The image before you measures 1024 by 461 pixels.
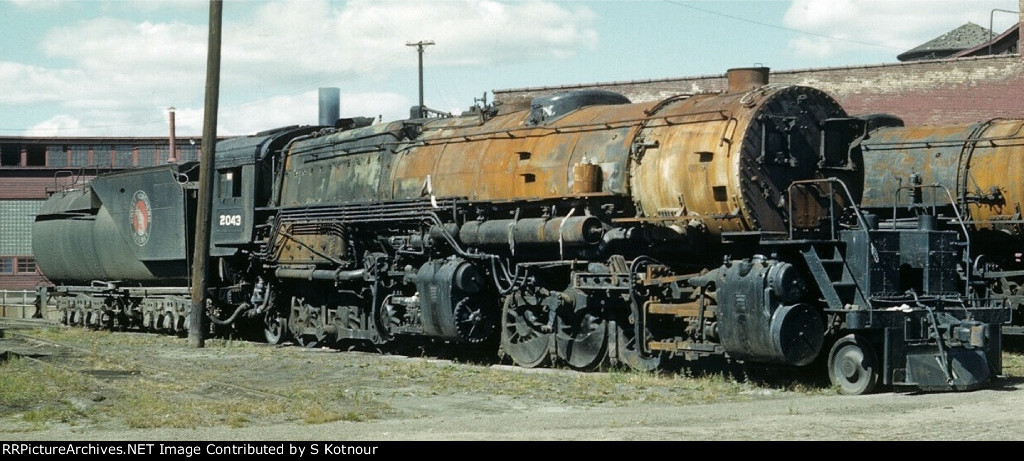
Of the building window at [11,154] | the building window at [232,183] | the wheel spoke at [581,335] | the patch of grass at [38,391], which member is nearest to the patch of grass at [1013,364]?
the wheel spoke at [581,335]

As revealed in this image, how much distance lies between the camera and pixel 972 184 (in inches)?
843

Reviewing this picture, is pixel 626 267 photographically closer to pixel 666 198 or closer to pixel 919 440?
pixel 666 198

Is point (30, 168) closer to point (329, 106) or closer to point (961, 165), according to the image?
point (329, 106)

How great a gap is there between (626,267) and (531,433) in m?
6.61

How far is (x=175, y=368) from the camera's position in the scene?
1911 cm

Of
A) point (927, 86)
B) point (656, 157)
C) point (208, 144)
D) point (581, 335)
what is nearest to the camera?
point (656, 157)

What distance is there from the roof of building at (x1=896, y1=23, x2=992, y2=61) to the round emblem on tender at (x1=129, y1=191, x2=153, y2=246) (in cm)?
4901

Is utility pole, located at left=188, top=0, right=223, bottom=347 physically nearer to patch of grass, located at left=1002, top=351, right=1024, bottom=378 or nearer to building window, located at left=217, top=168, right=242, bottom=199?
building window, located at left=217, top=168, right=242, bottom=199

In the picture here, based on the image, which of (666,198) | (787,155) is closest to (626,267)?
(666,198)

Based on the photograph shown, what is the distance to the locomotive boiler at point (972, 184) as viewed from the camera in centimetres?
2088

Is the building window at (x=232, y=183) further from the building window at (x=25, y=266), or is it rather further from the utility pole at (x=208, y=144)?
the building window at (x=25, y=266)

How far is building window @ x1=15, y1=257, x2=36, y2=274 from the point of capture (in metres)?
57.5

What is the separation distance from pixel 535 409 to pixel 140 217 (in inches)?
656

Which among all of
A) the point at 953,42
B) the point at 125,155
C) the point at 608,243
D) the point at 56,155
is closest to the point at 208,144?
the point at 608,243
